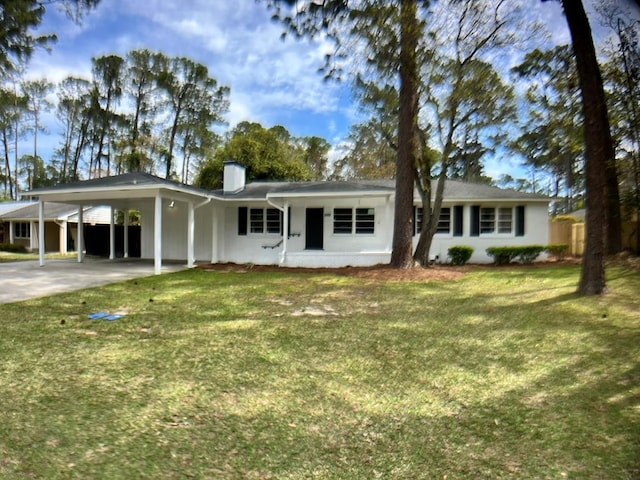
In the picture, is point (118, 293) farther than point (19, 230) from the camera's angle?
No

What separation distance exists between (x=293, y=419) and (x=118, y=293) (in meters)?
6.74

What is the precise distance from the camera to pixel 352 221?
48.3ft

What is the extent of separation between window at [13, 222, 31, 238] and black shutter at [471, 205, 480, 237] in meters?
27.5

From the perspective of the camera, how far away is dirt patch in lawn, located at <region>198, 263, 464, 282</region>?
416 inches

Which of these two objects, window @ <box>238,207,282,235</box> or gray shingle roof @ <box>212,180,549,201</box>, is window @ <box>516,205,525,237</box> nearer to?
A: gray shingle roof @ <box>212,180,549,201</box>

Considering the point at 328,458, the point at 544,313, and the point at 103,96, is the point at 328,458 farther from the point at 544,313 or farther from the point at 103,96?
the point at 103,96

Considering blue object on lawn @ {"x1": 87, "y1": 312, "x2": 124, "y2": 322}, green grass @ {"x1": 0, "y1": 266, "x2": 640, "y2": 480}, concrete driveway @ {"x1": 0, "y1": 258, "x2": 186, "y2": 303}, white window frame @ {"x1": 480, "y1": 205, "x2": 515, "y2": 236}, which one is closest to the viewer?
green grass @ {"x1": 0, "y1": 266, "x2": 640, "y2": 480}

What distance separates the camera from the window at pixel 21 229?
1013 inches

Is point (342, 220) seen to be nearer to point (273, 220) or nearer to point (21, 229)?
point (273, 220)

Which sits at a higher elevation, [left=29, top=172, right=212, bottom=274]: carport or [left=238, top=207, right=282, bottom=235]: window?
[left=29, top=172, right=212, bottom=274]: carport

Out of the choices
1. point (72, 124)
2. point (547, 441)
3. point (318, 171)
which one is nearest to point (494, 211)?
point (547, 441)

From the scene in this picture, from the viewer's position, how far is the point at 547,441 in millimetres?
2639

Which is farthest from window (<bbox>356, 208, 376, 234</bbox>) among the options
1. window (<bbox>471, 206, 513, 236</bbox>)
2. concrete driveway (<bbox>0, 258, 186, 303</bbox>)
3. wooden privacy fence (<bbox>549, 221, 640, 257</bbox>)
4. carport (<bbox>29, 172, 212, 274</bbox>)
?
wooden privacy fence (<bbox>549, 221, 640, 257</bbox>)

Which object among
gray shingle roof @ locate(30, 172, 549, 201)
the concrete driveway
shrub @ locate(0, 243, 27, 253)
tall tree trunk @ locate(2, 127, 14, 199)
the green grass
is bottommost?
the green grass
